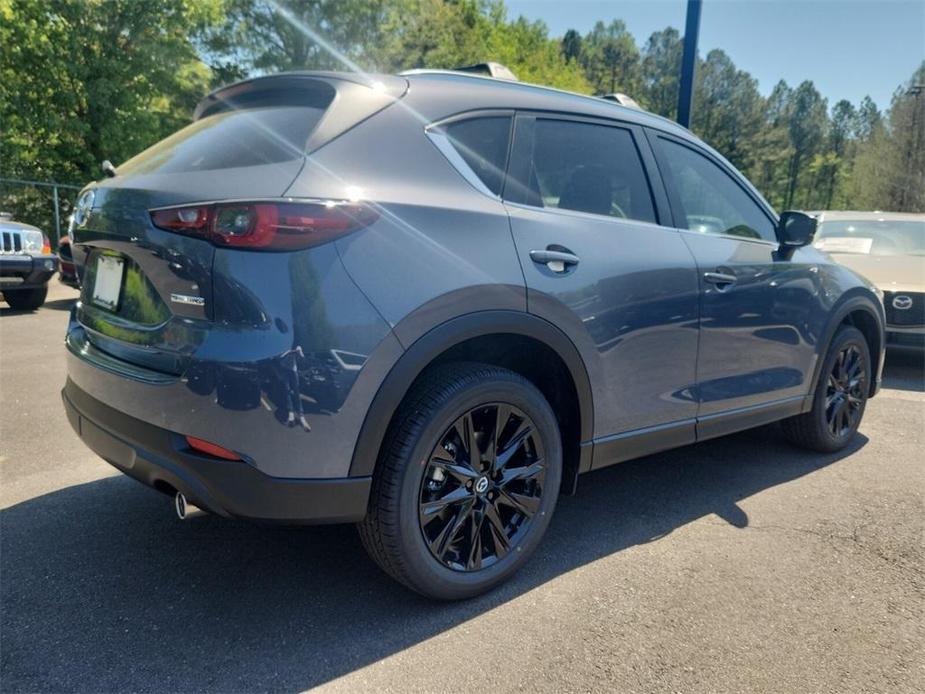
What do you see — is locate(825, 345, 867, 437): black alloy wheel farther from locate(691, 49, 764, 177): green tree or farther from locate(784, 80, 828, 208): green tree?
locate(784, 80, 828, 208): green tree

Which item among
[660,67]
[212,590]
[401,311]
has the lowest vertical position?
[212,590]

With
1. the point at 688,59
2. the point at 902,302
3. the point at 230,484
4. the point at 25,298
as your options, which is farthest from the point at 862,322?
the point at 25,298

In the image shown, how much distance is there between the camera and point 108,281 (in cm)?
243

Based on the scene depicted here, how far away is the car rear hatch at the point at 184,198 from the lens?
6.70 feet

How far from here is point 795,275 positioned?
3.70m

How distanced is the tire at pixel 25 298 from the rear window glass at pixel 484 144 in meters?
8.18

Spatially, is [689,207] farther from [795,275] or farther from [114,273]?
[114,273]

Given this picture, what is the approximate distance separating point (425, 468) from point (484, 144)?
3.88 ft

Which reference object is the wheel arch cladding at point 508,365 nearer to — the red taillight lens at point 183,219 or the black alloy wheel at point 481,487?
the black alloy wheel at point 481,487

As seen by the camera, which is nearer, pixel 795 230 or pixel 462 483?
pixel 462 483

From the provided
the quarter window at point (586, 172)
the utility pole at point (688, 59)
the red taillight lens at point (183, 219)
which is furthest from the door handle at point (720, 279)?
the utility pole at point (688, 59)

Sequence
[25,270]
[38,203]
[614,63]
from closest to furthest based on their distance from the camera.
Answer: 1. [25,270]
2. [38,203]
3. [614,63]

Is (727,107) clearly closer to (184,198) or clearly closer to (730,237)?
(730,237)

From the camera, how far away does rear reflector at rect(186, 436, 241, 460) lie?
1989mm
